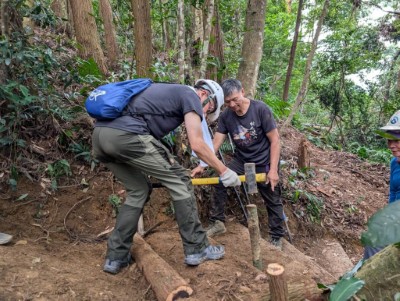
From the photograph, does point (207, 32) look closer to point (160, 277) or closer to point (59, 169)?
point (59, 169)

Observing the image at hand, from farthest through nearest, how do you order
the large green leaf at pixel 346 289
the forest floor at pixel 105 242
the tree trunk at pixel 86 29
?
the tree trunk at pixel 86 29 → the forest floor at pixel 105 242 → the large green leaf at pixel 346 289

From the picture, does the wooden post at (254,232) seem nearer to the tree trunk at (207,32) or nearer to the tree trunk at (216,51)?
the tree trunk at (207,32)

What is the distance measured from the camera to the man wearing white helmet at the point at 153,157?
274cm

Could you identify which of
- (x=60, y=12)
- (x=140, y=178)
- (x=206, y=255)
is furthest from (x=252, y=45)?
(x=60, y=12)

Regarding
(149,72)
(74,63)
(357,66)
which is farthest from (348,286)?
(357,66)

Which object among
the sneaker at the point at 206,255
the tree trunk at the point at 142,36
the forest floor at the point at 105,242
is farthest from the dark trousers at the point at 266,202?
the tree trunk at the point at 142,36

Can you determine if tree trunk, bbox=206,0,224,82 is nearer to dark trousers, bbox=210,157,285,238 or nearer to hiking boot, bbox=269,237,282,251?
dark trousers, bbox=210,157,285,238

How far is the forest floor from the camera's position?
104 inches

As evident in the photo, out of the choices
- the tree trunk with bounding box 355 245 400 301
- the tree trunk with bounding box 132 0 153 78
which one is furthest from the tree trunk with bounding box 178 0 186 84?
the tree trunk with bounding box 355 245 400 301

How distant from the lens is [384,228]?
1559mm

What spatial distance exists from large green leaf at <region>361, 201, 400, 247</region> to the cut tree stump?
1431 millimetres

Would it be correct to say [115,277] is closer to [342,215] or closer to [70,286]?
[70,286]

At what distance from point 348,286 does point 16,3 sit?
4.38m

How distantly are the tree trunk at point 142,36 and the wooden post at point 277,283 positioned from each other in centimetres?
385
